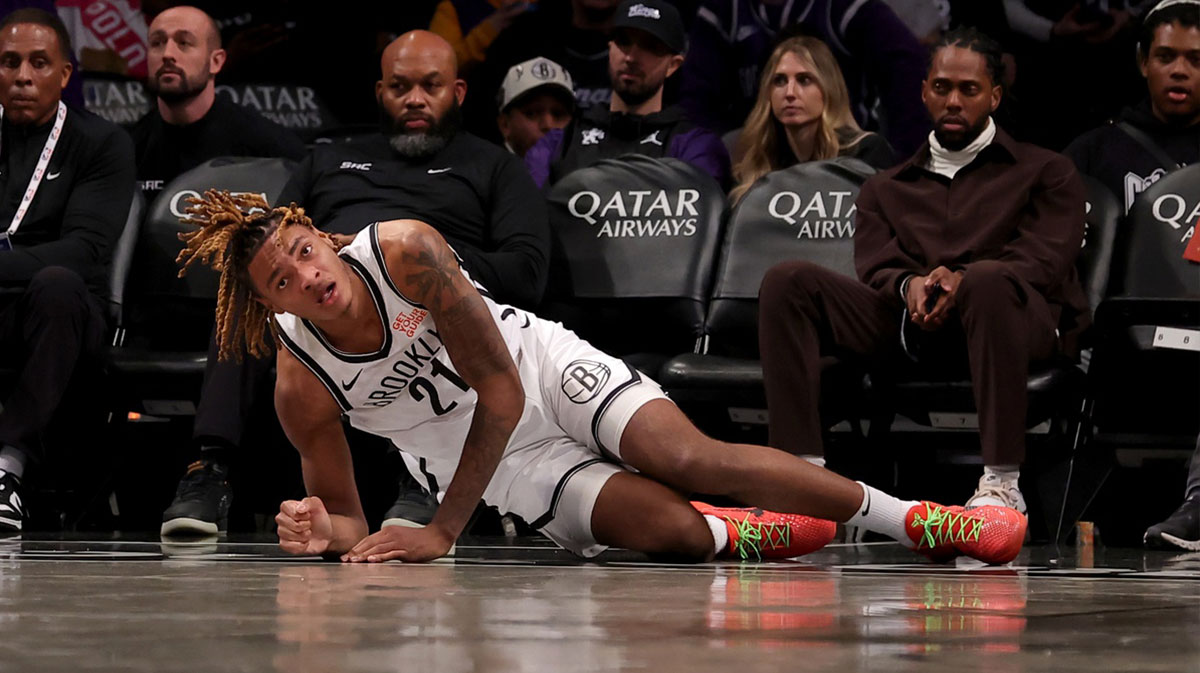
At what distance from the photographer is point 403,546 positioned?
287cm

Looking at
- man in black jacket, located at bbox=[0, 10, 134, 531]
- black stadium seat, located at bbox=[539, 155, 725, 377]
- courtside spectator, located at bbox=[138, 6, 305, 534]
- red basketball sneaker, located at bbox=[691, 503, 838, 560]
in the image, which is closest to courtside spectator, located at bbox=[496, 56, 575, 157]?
courtside spectator, located at bbox=[138, 6, 305, 534]

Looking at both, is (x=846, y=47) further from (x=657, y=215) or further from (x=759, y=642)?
(x=759, y=642)

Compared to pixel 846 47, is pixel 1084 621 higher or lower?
lower

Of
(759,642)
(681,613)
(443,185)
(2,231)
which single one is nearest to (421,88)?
(443,185)

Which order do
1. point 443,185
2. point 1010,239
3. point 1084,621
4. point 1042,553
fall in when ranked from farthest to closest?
point 443,185, point 1010,239, point 1042,553, point 1084,621

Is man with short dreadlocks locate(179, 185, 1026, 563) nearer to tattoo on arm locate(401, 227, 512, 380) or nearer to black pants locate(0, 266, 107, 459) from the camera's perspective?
tattoo on arm locate(401, 227, 512, 380)

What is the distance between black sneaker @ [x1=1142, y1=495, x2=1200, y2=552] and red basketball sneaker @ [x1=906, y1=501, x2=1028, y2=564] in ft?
2.28

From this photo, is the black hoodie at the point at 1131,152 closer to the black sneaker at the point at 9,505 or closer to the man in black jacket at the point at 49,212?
the man in black jacket at the point at 49,212

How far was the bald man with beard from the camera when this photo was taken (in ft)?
14.1

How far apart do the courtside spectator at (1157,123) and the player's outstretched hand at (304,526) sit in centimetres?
283

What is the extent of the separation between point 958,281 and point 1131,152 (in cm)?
119

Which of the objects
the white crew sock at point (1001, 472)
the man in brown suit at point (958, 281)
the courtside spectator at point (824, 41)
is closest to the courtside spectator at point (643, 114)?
the courtside spectator at point (824, 41)

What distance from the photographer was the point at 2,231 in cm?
478

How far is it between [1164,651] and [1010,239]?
2882 mm
